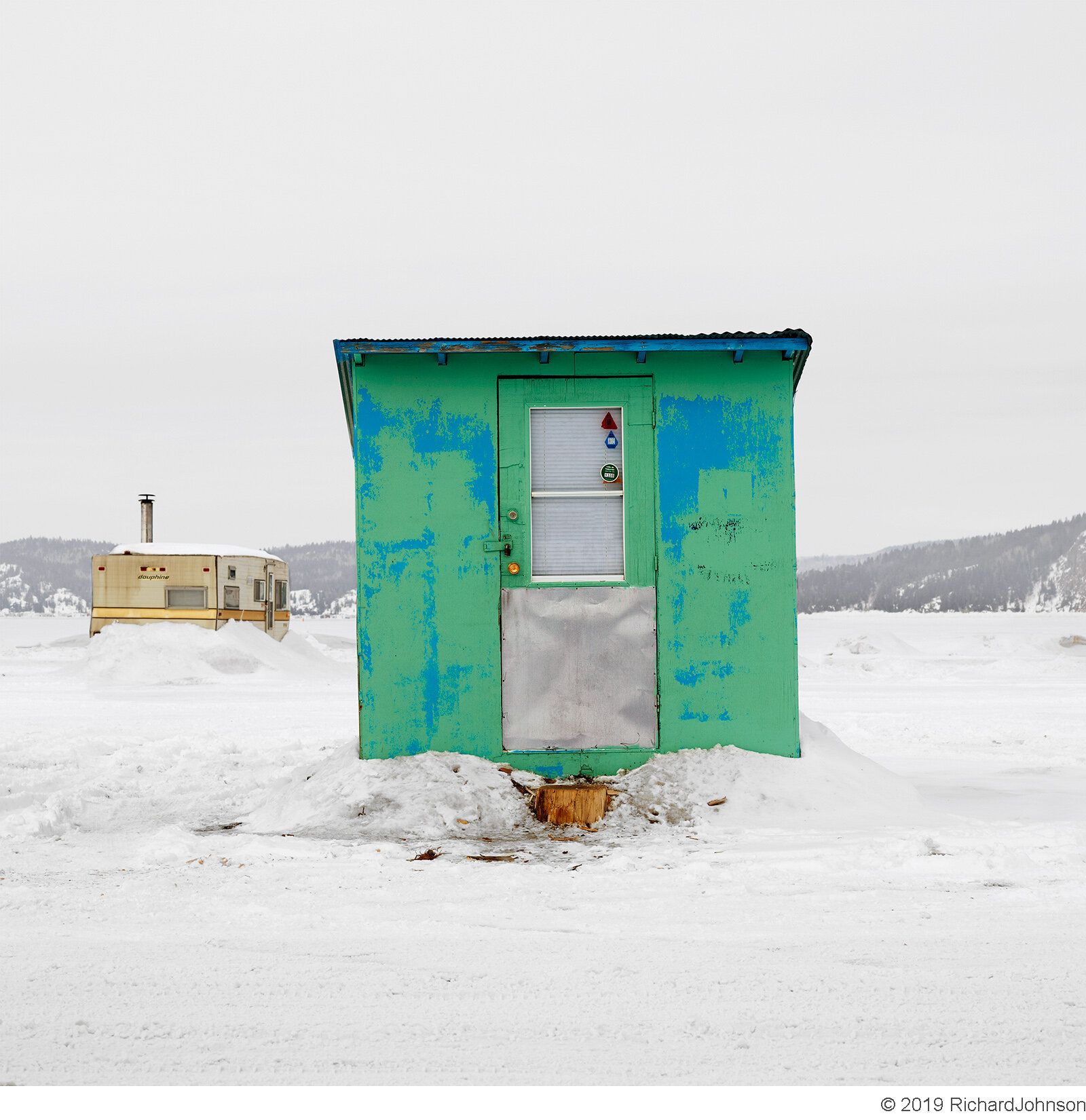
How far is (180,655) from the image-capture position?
23.8 metres

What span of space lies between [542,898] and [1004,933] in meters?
2.37

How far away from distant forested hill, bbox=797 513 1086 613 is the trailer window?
97.2 m

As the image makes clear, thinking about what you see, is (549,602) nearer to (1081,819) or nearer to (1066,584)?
(1081,819)

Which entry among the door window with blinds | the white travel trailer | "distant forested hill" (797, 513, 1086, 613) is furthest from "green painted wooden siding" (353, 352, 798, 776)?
"distant forested hill" (797, 513, 1086, 613)

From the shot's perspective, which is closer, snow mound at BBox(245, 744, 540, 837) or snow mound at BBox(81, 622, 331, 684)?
snow mound at BBox(245, 744, 540, 837)

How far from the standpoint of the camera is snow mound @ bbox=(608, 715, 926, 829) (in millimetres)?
6832

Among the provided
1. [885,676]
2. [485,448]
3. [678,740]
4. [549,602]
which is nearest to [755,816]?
[678,740]

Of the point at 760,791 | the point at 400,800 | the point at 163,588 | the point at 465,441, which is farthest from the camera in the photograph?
the point at 163,588

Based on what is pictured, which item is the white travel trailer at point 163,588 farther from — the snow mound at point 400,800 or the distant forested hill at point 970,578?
the distant forested hill at point 970,578

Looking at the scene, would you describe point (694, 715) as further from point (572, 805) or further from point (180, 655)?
point (180, 655)

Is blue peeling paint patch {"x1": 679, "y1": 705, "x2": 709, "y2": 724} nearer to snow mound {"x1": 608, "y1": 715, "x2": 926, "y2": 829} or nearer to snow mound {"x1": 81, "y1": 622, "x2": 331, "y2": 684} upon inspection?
snow mound {"x1": 608, "y1": 715, "x2": 926, "y2": 829}

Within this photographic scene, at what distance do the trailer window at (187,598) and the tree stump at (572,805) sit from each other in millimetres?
21351

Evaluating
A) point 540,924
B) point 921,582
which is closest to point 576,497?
point 540,924

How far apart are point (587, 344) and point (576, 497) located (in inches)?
51.9
